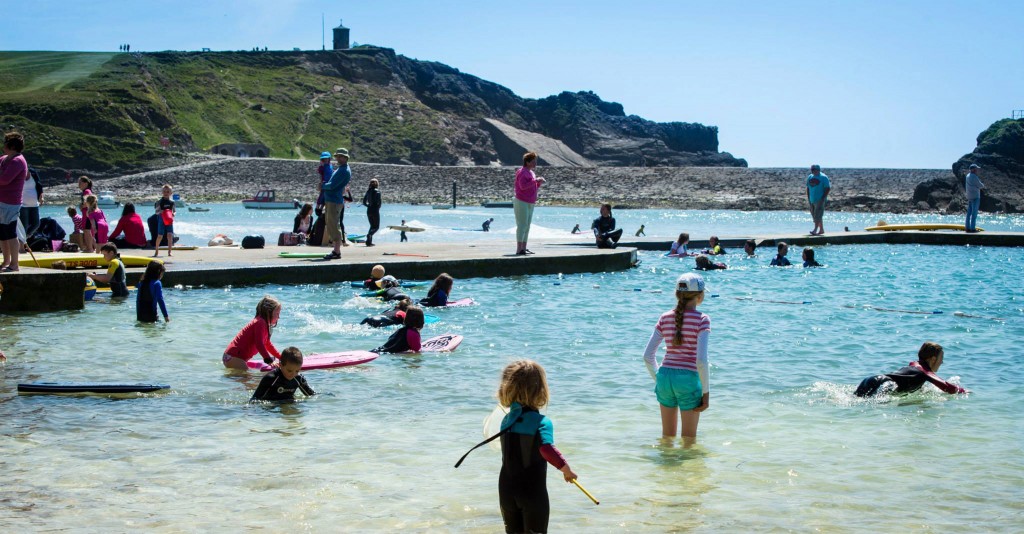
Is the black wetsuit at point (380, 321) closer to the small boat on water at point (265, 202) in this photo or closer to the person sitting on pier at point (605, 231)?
the person sitting on pier at point (605, 231)

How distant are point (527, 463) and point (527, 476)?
0.25 feet

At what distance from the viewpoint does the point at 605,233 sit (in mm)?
25969

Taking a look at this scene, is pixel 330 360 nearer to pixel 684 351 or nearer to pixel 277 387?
pixel 277 387

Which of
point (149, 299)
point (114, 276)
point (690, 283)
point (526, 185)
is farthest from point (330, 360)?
point (526, 185)

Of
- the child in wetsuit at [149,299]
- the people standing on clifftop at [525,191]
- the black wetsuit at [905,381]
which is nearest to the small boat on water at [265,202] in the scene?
the people standing on clifftop at [525,191]

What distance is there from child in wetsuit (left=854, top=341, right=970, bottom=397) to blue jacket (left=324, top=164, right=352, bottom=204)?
11.2m

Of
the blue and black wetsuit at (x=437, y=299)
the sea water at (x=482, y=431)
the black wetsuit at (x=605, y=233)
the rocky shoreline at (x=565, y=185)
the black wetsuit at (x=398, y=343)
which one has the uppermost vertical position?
the rocky shoreline at (x=565, y=185)

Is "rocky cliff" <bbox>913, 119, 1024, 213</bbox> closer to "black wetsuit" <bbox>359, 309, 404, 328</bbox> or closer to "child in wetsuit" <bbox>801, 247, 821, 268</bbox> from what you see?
"child in wetsuit" <bbox>801, 247, 821, 268</bbox>

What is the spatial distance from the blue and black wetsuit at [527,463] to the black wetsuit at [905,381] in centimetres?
608

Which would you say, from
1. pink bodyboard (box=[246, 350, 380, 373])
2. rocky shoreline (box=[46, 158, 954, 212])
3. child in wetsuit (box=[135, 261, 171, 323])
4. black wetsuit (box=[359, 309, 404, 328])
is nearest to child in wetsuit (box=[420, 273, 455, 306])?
black wetsuit (box=[359, 309, 404, 328])

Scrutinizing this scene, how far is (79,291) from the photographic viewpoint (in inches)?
604

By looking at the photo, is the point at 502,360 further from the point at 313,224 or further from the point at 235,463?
the point at 313,224

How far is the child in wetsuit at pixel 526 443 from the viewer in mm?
5555

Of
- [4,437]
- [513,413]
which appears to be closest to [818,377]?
[513,413]
